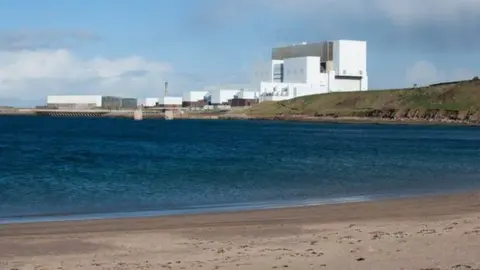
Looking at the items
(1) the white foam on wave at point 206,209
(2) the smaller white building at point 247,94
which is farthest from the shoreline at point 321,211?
(2) the smaller white building at point 247,94

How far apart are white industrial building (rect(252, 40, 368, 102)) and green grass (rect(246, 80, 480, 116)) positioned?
231cm

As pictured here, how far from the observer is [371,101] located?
178 m

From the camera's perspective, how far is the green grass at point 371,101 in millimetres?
173625

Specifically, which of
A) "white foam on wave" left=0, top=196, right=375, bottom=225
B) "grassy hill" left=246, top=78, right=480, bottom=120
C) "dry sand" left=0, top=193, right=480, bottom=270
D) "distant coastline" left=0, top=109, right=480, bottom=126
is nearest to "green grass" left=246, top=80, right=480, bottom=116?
"grassy hill" left=246, top=78, right=480, bottom=120

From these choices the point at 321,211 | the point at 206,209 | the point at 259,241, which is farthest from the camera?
the point at 206,209

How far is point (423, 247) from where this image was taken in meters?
12.3

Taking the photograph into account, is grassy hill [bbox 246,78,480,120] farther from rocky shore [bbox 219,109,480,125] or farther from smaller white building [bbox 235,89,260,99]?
smaller white building [bbox 235,89,260,99]

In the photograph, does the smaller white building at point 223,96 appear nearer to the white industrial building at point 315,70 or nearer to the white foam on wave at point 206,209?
the white industrial building at point 315,70

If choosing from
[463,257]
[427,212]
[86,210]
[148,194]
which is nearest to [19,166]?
[148,194]

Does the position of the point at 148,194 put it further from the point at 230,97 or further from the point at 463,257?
the point at 230,97

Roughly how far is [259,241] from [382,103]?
16788cm

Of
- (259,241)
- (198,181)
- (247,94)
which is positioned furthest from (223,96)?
(259,241)

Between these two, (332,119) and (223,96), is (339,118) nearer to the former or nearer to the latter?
(332,119)

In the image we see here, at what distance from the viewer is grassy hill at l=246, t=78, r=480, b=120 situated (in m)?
171
